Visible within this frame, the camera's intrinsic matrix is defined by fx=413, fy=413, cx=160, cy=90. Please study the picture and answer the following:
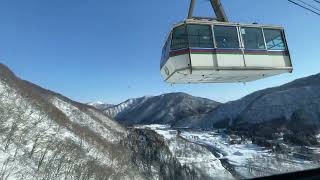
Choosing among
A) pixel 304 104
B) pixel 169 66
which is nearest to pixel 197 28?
pixel 169 66

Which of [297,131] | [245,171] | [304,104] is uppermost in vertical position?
[304,104]

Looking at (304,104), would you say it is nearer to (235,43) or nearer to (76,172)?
(76,172)

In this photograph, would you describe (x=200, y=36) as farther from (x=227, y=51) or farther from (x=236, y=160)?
(x=236, y=160)

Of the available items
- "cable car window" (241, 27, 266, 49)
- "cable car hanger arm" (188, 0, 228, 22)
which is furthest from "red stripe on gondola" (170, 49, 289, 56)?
"cable car hanger arm" (188, 0, 228, 22)

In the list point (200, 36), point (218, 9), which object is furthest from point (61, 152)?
point (200, 36)

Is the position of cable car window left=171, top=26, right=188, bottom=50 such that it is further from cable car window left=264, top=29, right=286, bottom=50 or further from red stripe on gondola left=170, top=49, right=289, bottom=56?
cable car window left=264, top=29, right=286, bottom=50

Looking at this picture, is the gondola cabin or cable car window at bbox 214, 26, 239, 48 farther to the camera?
cable car window at bbox 214, 26, 239, 48
